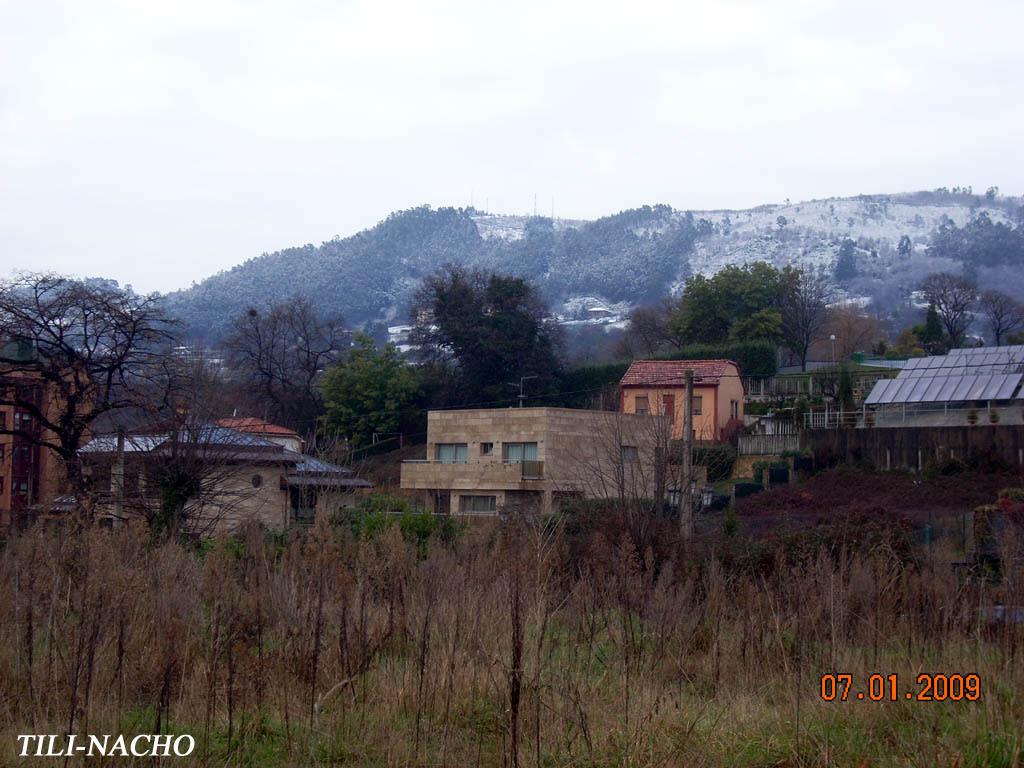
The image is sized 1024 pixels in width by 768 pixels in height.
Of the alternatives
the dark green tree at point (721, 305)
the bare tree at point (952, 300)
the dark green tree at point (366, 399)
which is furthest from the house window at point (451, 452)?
the bare tree at point (952, 300)

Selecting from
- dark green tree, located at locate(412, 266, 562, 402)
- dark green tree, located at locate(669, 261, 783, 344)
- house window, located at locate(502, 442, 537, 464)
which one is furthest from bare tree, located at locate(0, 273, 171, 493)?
dark green tree, located at locate(669, 261, 783, 344)

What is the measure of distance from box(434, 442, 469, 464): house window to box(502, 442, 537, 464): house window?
1667mm

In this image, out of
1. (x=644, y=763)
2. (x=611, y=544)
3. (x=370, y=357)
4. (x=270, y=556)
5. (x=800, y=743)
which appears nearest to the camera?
(x=644, y=763)

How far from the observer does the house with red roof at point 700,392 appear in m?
43.2

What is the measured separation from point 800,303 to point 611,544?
51.6 meters

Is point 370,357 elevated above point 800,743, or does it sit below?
above

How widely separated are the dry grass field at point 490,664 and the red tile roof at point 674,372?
107ft

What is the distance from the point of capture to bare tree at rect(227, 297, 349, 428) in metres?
54.1

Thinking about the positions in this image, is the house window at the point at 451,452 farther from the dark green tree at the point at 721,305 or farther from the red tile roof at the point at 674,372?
the dark green tree at the point at 721,305

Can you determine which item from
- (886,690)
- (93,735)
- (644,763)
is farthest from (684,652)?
(93,735)

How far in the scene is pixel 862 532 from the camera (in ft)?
55.6

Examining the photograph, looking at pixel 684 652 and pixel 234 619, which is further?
pixel 684 652

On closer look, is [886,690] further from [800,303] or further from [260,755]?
[800,303]

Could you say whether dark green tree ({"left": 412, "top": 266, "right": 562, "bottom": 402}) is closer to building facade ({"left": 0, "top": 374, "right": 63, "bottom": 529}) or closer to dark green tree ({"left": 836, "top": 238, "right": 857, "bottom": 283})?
building facade ({"left": 0, "top": 374, "right": 63, "bottom": 529})
